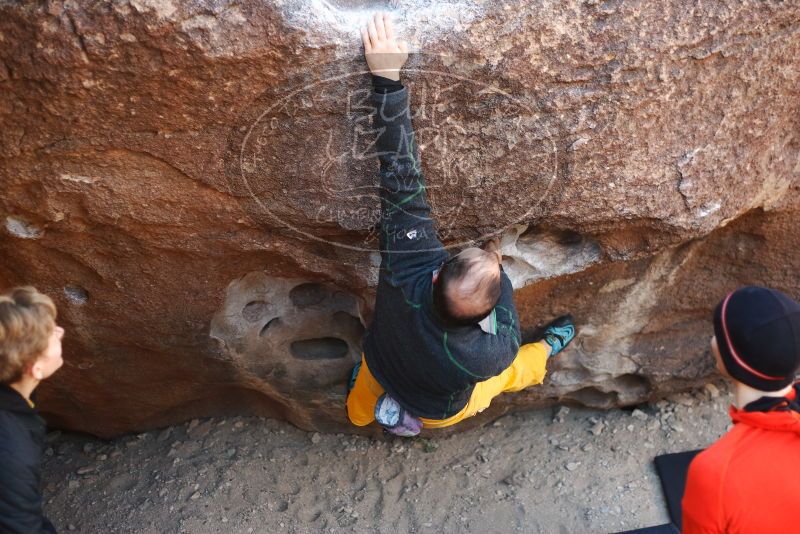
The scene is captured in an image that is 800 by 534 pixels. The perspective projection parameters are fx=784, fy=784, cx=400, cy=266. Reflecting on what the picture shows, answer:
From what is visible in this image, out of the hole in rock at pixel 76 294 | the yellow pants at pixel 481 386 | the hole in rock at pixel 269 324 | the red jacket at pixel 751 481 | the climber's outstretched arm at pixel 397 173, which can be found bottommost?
the yellow pants at pixel 481 386

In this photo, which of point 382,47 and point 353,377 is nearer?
point 382,47

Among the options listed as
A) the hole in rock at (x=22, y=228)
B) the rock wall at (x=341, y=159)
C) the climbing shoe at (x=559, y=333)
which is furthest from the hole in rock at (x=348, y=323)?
the hole in rock at (x=22, y=228)

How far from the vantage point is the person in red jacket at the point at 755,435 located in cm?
150

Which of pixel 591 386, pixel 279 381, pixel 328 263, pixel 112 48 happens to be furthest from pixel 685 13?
pixel 279 381

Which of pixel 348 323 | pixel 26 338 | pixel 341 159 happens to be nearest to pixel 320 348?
pixel 348 323

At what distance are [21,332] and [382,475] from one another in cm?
153

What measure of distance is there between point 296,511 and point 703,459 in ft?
5.14

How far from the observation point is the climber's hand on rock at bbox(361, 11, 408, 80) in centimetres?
172

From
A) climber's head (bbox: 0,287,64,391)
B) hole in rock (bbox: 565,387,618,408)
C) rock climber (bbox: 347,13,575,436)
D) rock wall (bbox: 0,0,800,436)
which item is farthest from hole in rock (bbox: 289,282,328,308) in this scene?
hole in rock (bbox: 565,387,618,408)

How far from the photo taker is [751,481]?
4.97 ft

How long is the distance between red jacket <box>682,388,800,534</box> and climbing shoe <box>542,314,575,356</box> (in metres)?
0.92

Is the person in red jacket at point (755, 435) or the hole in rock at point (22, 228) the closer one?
the person in red jacket at point (755, 435)

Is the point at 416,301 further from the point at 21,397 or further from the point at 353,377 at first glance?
the point at 21,397

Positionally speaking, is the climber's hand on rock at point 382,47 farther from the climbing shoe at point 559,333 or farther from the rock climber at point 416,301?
the climbing shoe at point 559,333
